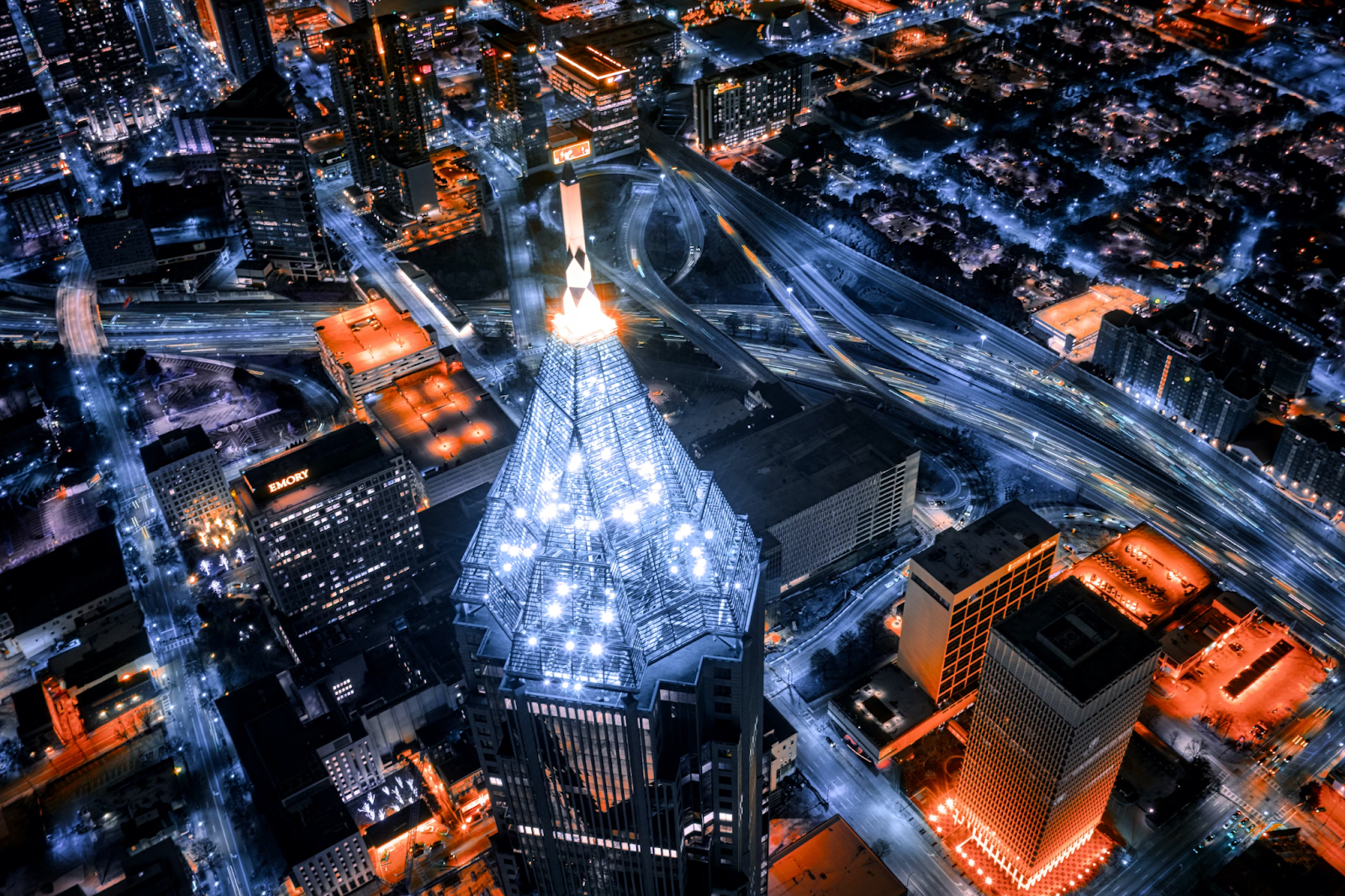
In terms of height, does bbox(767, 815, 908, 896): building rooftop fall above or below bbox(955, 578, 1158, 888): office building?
below

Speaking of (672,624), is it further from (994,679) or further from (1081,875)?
(1081,875)

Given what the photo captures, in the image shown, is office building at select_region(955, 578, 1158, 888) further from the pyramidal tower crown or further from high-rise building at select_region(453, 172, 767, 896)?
the pyramidal tower crown

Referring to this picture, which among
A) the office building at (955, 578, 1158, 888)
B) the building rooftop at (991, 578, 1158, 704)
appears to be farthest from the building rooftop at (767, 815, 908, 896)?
the building rooftop at (991, 578, 1158, 704)

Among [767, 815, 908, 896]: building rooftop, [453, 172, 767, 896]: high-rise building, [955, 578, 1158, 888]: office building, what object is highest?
[453, 172, 767, 896]: high-rise building

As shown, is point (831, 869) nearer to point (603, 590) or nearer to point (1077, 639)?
point (1077, 639)

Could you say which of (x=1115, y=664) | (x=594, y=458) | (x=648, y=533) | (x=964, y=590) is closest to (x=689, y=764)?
(x=648, y=533)
